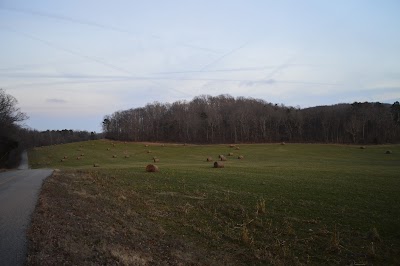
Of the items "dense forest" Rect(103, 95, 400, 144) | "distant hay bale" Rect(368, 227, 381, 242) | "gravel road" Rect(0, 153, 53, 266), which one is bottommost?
"distant hay bale" Rect(368, 227, 381, 242)

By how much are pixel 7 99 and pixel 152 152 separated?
133 ft

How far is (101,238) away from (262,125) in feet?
332

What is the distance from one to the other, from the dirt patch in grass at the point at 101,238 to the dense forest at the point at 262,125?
8399 cm

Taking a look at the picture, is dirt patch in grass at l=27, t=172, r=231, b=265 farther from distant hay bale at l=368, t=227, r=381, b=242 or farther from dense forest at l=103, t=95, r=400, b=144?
dense forest at l=103, t=95, r=400, b=144

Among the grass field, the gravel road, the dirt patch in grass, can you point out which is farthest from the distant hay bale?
the gravel road

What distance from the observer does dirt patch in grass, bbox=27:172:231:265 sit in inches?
289

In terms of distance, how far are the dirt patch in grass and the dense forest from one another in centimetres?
8399

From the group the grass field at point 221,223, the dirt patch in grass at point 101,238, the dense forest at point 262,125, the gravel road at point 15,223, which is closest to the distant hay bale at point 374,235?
the grass field at point 221,223

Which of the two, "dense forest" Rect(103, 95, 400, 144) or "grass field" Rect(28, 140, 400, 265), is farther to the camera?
"dense forest" Rect(103, 95, 400, 144)

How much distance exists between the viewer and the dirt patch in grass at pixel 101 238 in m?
7.34

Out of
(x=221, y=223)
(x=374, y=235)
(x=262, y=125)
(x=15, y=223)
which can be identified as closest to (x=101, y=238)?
(x=15, y=223)

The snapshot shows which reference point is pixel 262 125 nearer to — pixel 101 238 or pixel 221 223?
pixel 221 223

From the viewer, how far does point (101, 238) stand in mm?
8867

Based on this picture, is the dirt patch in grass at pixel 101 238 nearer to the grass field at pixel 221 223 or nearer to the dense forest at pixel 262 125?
the grass field at pixel 221 223
